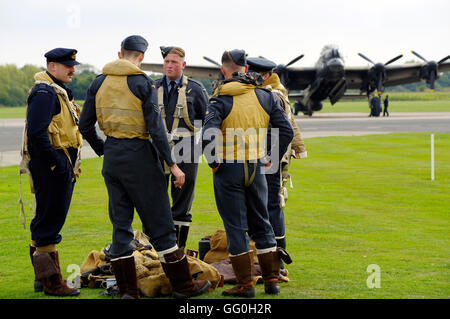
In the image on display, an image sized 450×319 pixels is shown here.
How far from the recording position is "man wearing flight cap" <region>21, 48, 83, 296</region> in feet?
18.4

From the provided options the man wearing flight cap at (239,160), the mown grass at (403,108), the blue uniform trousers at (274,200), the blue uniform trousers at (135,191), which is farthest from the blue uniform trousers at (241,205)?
the mown grass at (403,108)

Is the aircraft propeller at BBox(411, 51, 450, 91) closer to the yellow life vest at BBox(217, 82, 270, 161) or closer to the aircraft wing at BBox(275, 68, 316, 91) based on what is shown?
the aircraft wing at BBox(275, 68, 316, 91)

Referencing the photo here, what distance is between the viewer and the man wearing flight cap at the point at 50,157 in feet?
18.4

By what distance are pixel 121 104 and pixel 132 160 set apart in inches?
20.1

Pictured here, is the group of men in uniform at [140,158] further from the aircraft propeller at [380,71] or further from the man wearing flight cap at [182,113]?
the aircraft propeller at [380,71]

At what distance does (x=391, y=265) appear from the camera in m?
6.91

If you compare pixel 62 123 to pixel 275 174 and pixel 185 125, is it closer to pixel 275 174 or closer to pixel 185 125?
pixel 185 125

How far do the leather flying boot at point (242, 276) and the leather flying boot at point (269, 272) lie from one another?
0.43ft

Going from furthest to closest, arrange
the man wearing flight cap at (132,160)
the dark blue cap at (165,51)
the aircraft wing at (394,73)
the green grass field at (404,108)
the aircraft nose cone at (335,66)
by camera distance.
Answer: the green grass field at (404,108) → the aircraft wing at (394,73) → the aircraft nose cone at (335,66) → the dark blue cap at (165,51) → the man wearing flight cap at (132,160)

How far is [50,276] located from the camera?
18.7 feet

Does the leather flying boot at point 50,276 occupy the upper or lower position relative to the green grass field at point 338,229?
upper
